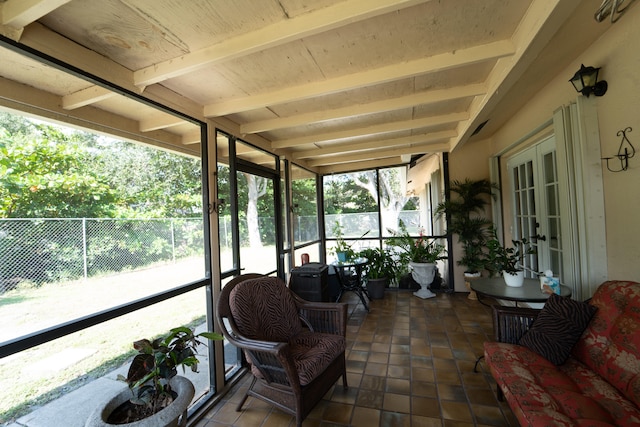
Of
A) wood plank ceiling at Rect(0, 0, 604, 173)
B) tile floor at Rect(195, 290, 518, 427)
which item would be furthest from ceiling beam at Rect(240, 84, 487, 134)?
tile floor at Rect(195, 290, 518, 427)

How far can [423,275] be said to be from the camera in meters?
4.13

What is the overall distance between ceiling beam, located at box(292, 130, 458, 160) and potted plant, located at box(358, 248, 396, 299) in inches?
68.3

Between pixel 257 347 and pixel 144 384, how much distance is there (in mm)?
598

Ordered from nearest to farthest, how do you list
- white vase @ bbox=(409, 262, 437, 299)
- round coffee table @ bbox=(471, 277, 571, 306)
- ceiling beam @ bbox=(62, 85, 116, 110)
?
ceiling beam @ bbox=(62, 85, 116, 110), round coffee table @ bbox=(471, 277, 571, 306), white vase @ bbox=(409, 262, 437, 299)

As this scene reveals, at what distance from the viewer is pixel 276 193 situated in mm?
3482

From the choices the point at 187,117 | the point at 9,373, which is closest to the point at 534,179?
the point at 187,117

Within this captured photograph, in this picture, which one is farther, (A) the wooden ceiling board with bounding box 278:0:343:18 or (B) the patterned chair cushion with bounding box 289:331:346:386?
(B) the patterned chair cushion with bounding box 289:331:346:386

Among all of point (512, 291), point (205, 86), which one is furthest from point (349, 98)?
point (512, 291)

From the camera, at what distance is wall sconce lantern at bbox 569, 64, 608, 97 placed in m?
1.75

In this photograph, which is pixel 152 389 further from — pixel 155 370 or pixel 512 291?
pixel 512 291

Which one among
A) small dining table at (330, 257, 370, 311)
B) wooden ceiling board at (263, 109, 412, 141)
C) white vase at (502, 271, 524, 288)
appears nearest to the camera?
white vase at (502, 271, 524, 288)

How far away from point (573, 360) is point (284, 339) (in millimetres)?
1930

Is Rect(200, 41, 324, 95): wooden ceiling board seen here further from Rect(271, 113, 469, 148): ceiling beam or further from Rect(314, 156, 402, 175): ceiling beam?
Rect(314, 156, 402, 175): ceiling beam

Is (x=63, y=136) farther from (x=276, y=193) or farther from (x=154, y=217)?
(x=276, y=193)
